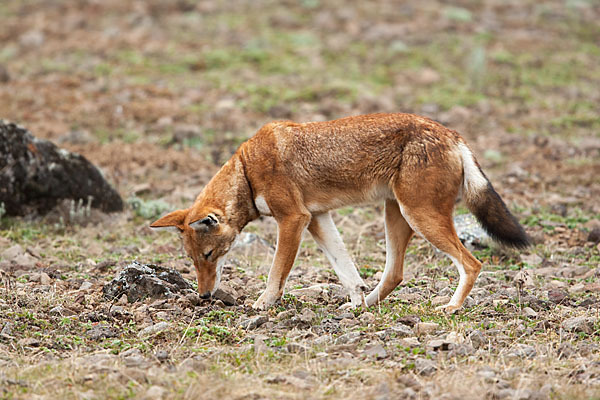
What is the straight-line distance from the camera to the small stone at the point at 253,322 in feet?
21.0

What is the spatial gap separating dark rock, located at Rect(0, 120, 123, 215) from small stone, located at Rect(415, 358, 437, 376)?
6.78m

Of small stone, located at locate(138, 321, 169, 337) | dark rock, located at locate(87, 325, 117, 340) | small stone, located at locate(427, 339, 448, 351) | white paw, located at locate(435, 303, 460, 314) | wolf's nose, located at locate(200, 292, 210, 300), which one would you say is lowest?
white paw, located at locate(435, 303, 460, 314)

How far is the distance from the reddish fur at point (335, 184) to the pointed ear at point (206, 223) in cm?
6

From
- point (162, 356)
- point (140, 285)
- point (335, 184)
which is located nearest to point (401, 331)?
point (335, 184)

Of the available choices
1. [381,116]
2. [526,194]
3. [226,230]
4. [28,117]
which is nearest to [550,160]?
[526,194]

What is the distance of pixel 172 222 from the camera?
23.5 ft

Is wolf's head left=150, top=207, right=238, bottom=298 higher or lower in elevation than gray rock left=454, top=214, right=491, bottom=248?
higher

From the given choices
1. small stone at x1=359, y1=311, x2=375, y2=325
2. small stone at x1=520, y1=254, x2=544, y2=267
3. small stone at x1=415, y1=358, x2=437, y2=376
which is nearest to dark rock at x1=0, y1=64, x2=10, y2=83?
small stone at x1=520, y1=254, x2=544, y2=267

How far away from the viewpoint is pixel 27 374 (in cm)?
512

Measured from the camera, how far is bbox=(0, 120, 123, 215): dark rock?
33.4ft

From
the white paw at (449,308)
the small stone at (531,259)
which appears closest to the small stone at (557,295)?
the white paw at (449,308)

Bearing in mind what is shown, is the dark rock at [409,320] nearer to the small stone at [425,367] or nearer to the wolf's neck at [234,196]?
the small stone at [425,367]

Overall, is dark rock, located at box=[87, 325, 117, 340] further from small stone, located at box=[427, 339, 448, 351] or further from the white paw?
the white paw

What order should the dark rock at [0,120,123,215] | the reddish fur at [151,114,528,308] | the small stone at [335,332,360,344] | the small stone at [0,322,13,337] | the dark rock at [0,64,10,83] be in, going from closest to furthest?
the small stone at [335,332,360,344]
the small stone at [0,322,13,337]
the reddish fur at [151,114,528,308]
the dark rock at [0,120,123,215]
the dark rock at [0,64,10,83]
